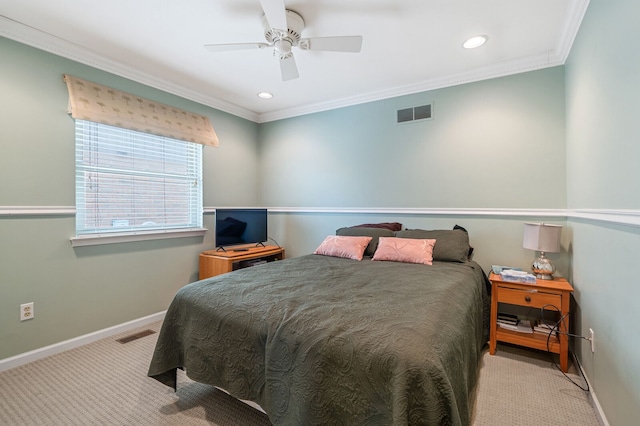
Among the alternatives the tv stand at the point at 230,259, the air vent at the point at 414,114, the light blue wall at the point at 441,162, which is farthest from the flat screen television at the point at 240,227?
the air vent at the point at 414,114

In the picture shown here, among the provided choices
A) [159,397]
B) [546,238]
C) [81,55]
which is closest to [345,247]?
[546,238]

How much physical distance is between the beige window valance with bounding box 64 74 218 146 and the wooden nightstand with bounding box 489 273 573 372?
3.40 meters

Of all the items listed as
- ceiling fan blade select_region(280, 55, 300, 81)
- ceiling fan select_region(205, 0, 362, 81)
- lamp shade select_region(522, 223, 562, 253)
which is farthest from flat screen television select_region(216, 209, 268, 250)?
lamp shade select_region(522, 223, 562, 253)

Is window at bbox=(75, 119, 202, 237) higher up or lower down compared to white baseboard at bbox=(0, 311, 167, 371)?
higher up

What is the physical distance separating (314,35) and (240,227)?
7.41 ft

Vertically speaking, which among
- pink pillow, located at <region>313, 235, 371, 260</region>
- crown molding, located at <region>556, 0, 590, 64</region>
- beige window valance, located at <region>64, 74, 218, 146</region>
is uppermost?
crown molding, located at <region>556, 0, 590, 64</region>

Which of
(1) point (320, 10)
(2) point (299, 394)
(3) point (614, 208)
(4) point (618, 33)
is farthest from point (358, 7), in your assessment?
(2) point (299, 394)

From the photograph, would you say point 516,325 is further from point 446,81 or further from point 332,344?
point 446,81

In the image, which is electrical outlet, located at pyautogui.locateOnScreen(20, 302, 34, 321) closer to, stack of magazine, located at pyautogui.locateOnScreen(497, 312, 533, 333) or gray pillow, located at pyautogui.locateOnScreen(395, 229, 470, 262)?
gray pillow, located at pyautogui.locateOnScreen(395, 229, 470, 262)

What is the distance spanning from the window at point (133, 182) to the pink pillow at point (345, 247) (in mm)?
1654

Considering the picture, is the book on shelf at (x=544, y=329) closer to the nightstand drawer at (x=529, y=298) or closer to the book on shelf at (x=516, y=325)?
the book on shelf at (x=516, y=325)

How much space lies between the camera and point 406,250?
271 cm

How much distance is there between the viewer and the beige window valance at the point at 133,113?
2.53 meters

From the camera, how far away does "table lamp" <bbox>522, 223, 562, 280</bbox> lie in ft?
7.59
